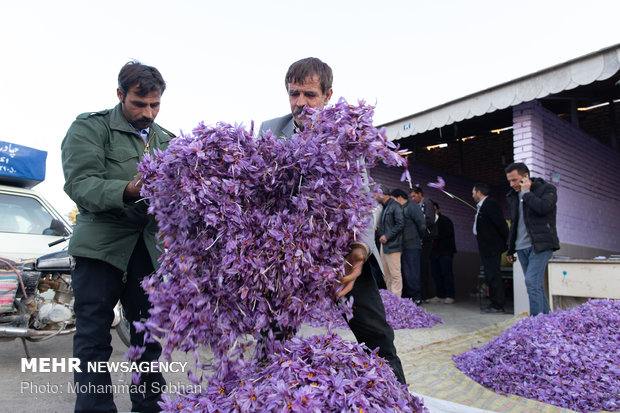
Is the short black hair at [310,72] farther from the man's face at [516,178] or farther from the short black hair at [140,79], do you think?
the man's face at [516,178]

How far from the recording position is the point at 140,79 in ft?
8.00

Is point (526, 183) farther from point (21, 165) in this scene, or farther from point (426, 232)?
→ point (21, 165)

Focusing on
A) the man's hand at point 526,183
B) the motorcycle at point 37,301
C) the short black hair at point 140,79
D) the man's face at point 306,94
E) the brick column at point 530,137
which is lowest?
the motorcycle at point 37,301

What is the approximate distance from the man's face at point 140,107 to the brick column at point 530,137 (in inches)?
244

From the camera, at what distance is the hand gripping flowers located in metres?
1.58

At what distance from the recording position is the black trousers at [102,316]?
2254mm

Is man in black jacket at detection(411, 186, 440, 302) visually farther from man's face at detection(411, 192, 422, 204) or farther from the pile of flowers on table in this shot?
the pile of flowers on table

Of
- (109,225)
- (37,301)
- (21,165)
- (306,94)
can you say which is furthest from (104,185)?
(21,165)

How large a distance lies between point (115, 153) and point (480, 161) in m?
13.5

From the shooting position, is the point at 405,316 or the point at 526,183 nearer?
the point at 526,183

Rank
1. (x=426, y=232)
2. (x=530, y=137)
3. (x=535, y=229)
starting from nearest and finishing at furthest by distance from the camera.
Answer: (x=535, y=229) < (x=530, y=137) < (x=426, y=232)

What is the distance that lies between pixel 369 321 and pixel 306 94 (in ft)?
3.86

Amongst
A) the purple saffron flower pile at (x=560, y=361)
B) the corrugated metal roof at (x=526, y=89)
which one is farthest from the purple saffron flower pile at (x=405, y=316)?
the corrugated metal roof at (x=526, y=89)

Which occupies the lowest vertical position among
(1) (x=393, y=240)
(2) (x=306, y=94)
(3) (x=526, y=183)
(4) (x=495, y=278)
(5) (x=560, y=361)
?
(5) (x=560, y=361)
